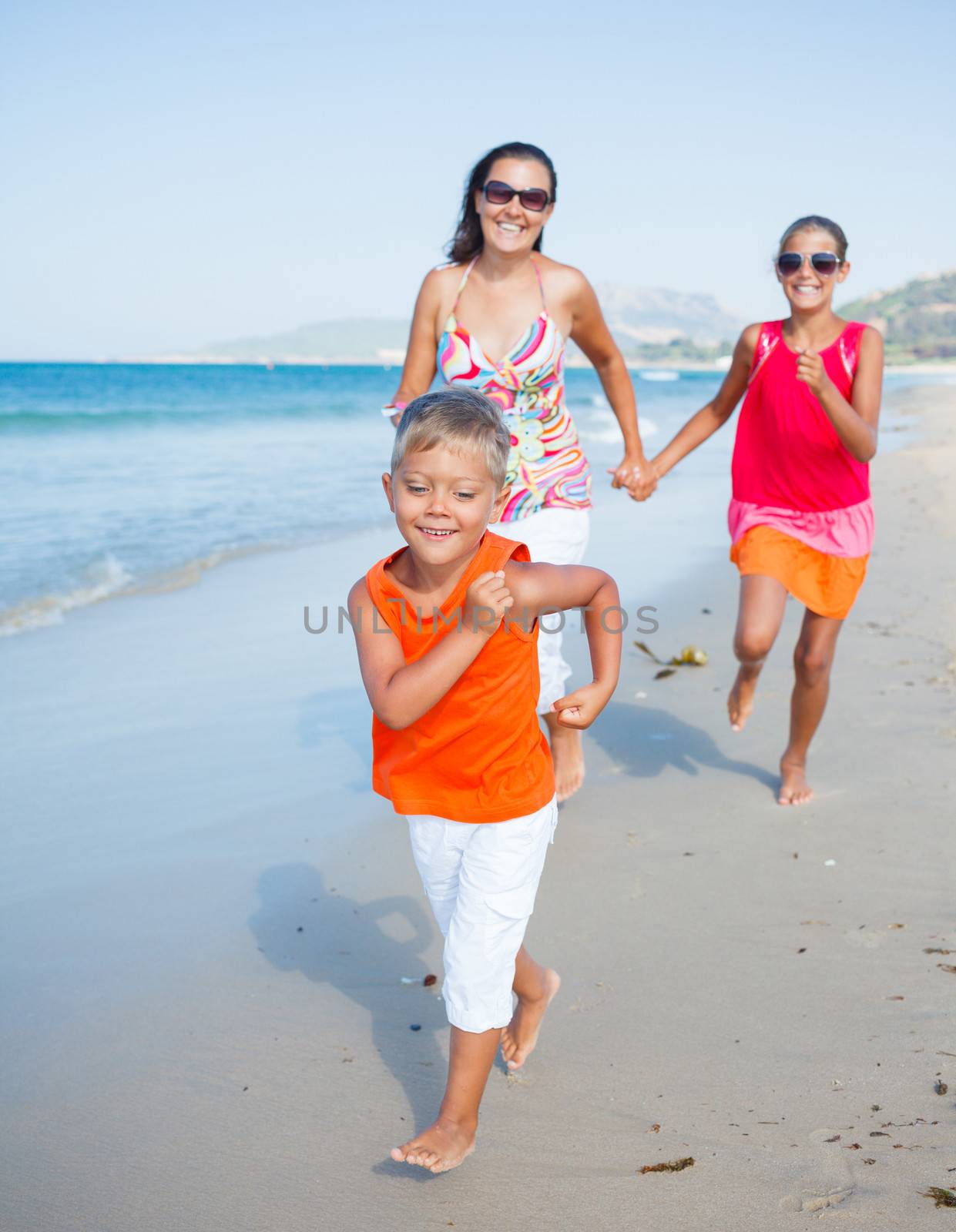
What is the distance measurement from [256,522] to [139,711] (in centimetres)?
608

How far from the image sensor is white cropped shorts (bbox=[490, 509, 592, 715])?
3859 mm

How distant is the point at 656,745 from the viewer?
4.75 metres

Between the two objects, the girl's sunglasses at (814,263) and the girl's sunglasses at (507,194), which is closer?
the girl's sunglasses at (507,194)

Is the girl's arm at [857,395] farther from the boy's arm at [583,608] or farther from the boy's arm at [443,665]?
the boy's arm at [443,665]

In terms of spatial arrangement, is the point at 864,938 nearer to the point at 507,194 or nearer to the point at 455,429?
the point at 455,429

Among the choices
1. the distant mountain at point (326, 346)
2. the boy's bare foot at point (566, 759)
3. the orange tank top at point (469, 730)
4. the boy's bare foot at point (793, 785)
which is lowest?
the distant mountain at point (326, 346)

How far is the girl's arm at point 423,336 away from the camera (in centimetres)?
388

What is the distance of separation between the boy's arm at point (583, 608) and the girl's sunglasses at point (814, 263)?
2239mm

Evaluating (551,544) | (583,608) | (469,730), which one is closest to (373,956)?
(469,730)

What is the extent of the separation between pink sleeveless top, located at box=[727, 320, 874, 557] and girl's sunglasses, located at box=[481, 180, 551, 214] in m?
1.04

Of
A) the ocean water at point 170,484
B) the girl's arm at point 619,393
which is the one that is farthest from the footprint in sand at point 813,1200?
the ocean water at point 170,484

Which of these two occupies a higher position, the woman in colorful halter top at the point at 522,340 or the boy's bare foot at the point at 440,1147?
the woman in colorful halter top at the point at 522,340

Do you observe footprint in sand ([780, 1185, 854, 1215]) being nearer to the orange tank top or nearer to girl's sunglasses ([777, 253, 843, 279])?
the orange tank top

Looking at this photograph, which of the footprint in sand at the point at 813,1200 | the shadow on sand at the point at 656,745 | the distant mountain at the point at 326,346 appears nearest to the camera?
the footprint in sand at the point at 813,1200
